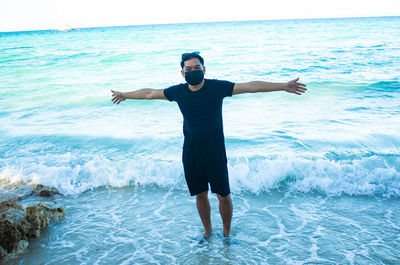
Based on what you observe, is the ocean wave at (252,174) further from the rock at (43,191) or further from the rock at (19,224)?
the rock at (19,224)

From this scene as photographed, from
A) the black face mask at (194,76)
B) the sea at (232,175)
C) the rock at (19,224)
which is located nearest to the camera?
the black face mask at (194,76)

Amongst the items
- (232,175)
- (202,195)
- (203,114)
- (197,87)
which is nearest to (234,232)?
(202,195)

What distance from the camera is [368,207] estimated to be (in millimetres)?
5082

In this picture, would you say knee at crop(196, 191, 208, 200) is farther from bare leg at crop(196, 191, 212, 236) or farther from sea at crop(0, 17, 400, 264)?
sea at crop(0, 17, 400, 264)

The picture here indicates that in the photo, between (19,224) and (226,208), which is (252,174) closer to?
(226,208)

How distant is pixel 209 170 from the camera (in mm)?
3736

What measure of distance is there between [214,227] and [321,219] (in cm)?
148

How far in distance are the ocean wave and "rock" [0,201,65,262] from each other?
4.30 feet

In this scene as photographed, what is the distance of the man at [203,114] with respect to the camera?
137 inches

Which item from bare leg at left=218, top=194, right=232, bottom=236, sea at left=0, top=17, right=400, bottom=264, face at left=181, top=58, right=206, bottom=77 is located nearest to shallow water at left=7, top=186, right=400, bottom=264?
sea at left=0, top=17, right=400, bottom=264

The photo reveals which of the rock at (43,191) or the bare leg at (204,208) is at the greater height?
the bare leg at (204,208)

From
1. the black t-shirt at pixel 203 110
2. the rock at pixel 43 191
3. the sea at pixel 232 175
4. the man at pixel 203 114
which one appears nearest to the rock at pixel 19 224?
the sea at pixel 232 175

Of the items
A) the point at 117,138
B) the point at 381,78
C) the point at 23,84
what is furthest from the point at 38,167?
the point at 381,78

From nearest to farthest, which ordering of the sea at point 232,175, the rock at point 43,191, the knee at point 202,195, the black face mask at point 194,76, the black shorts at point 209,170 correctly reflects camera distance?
the black face mask at point 194,76, the black shorts at point 209,170, the knee at point 202,195, the sea at point 232,175, the rock at point 43,191
